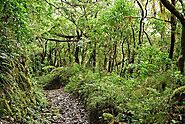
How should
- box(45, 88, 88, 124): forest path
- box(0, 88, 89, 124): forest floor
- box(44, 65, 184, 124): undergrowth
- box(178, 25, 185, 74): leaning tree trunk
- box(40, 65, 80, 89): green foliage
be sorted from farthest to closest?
box(40, 65, 80, 89): green foliage → box(45, 88, 88, 124): forest path → box(0, 88, 89, 124): forest floor → box(178, 25, 185, 74): leaning tree trunk → box(44, 65, 184, 124): undergrowth

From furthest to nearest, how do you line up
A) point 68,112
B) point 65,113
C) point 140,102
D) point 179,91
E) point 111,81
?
point 111,81, point 68,112, point 65,113, point 140,102, point 179,91

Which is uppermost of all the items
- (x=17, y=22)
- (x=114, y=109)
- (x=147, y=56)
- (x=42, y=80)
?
(x=17, y=22)

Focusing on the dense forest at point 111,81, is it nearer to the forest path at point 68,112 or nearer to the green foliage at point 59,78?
the forest path at point 68,112

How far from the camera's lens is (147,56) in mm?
10008

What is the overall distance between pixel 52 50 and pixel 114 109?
21016 millimetres

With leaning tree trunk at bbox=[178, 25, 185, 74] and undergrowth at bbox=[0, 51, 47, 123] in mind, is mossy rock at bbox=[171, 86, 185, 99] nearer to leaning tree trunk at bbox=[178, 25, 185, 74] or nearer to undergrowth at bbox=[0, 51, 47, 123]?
leaning tree trunk at bbox=[178, 25, 185, 74]

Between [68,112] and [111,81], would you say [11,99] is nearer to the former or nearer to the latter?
[68,112]

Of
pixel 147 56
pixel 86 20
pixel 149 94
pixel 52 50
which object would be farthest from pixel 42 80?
pixel 149 94

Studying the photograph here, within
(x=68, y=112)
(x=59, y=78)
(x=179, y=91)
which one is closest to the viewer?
(x=179, y=91)

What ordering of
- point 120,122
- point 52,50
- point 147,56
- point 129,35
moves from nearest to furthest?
point 120,122 < point 147,56 < point 129,35 < point 52,50

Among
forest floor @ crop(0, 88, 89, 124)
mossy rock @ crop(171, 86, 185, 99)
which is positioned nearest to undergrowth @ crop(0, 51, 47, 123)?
forest floor @ crop(0, 88, 89, 124)

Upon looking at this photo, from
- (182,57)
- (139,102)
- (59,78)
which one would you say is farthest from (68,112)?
(59,78)

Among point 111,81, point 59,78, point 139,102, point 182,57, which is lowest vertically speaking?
point 59,78

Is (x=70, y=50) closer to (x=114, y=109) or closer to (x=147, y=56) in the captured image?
(x=147, y=56)
